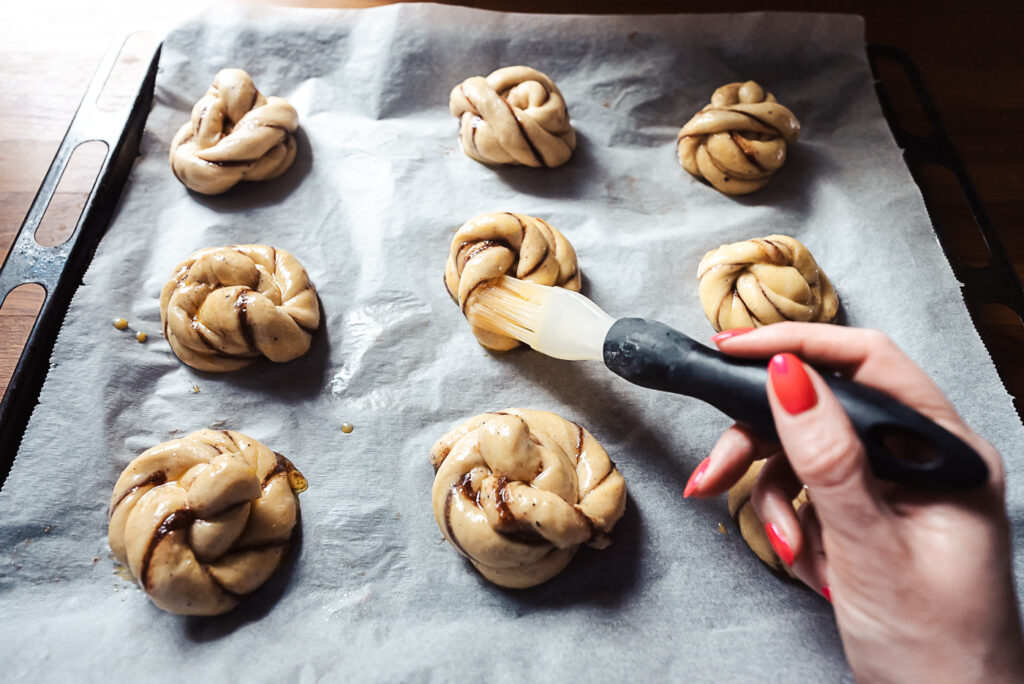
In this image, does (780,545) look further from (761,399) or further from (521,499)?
(521,499)

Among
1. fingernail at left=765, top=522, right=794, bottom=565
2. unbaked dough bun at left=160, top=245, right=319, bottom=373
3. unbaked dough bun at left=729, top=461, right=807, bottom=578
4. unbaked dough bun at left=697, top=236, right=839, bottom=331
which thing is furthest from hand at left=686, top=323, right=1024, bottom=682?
unbaked dough bun at left=160, top=245, right=319, bottom=373

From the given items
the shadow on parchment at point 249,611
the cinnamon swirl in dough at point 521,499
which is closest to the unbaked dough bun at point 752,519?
the cinnamon swirl in dough at point 521,499

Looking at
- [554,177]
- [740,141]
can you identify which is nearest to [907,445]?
[740,141]

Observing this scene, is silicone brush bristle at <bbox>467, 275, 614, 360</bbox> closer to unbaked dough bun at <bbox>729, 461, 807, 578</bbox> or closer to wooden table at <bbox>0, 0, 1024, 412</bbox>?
unbaked dough bun at <bbox>729, 461, 807, 578</bbox>

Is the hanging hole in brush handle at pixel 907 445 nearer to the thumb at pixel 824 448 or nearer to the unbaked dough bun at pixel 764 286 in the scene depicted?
the thumb at pixel 824 448

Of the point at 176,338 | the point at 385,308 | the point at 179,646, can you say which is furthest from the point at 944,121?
the point at 179,646

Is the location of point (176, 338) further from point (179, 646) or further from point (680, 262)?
point (680, 262)
